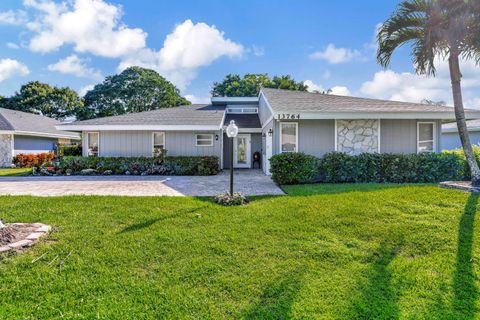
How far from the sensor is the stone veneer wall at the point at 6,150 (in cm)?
1928

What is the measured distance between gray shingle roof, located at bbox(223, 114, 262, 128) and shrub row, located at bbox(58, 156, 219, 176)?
15.8ft

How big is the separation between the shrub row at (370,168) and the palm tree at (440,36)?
86.3 inches

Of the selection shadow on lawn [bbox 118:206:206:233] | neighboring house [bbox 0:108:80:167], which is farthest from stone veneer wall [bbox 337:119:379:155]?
neighboring house [bbox 0:108:80:167]

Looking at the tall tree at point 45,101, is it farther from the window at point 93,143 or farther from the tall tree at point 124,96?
the window at point 93,143

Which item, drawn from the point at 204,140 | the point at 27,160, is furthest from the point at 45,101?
the point at 204,140

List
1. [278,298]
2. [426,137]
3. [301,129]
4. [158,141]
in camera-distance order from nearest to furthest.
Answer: [278,298] < [301,129] < [426,137] < [158,141]

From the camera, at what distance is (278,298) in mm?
3105

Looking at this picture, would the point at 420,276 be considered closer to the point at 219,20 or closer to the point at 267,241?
the point at 267,241

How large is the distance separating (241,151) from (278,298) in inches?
614

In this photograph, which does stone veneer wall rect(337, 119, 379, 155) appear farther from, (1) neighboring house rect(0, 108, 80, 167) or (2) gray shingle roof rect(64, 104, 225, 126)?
(1) neighboring house rect(0, 108, 80, 167)

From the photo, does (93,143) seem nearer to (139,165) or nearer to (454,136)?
(139,165)

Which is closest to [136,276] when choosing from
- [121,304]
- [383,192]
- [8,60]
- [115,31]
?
[121,304]

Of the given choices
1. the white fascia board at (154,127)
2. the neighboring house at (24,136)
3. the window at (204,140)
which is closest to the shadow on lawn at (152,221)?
the white fascia board at (154,127)

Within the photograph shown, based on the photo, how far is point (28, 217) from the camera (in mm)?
5641
